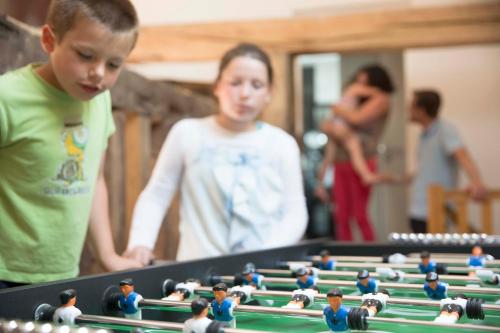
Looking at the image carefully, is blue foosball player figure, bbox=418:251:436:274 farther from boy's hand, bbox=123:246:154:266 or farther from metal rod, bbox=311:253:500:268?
boy's hand, bbox=123:246:154:266

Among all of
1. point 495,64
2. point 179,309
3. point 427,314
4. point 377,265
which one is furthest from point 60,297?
point 495,64

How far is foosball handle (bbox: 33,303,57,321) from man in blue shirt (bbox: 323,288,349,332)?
14.8 inches

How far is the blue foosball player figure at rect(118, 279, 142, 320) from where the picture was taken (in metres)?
1.00

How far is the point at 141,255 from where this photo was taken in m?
1.54

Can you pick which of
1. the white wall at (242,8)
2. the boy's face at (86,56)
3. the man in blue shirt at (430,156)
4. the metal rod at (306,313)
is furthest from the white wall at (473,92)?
the metal rod at (306,313)

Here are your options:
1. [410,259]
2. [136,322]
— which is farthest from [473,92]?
[136,322]

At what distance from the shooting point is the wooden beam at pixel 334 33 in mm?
3402

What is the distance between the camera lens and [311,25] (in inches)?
140

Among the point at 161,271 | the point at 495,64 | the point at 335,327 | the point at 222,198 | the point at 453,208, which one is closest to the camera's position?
the point at 335,327

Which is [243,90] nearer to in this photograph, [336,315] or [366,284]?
[366,284]

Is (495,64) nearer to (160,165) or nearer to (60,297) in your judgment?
(160,165)

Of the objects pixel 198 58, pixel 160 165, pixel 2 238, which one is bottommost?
pixel 2 238

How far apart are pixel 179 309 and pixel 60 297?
19cm

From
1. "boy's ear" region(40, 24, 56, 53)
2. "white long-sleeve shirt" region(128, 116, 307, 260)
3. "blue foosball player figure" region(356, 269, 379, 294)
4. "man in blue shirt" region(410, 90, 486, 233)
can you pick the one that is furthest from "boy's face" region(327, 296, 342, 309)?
"man in blue shirt" region(410, 90, 486, 233)
